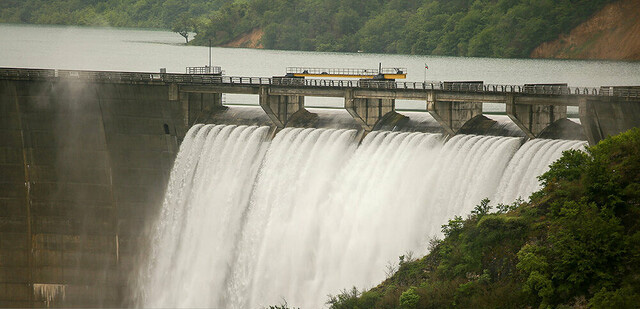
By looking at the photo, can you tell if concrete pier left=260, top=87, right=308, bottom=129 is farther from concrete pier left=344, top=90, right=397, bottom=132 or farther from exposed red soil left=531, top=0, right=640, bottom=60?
exposed red soil left=531, top=0, right=640, bottom=60

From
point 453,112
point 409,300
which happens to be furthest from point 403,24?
point 409,300

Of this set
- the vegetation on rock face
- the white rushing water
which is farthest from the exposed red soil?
the vegetation on rock face

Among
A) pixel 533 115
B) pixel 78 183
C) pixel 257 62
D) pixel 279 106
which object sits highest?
pixel 257 62

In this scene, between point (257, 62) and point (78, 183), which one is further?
point (257, 62)

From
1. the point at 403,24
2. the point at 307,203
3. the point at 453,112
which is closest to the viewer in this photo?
the point at 453,112

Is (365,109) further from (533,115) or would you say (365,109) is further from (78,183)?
(78,183)

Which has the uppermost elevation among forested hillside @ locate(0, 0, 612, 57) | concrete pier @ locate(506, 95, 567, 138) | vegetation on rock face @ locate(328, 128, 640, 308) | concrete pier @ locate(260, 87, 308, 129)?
forested hillside @ locate(0, 0, 612, 57)

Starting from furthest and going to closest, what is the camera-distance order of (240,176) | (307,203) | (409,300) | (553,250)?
(240,176), (307,203), (409,300), (553,250)
